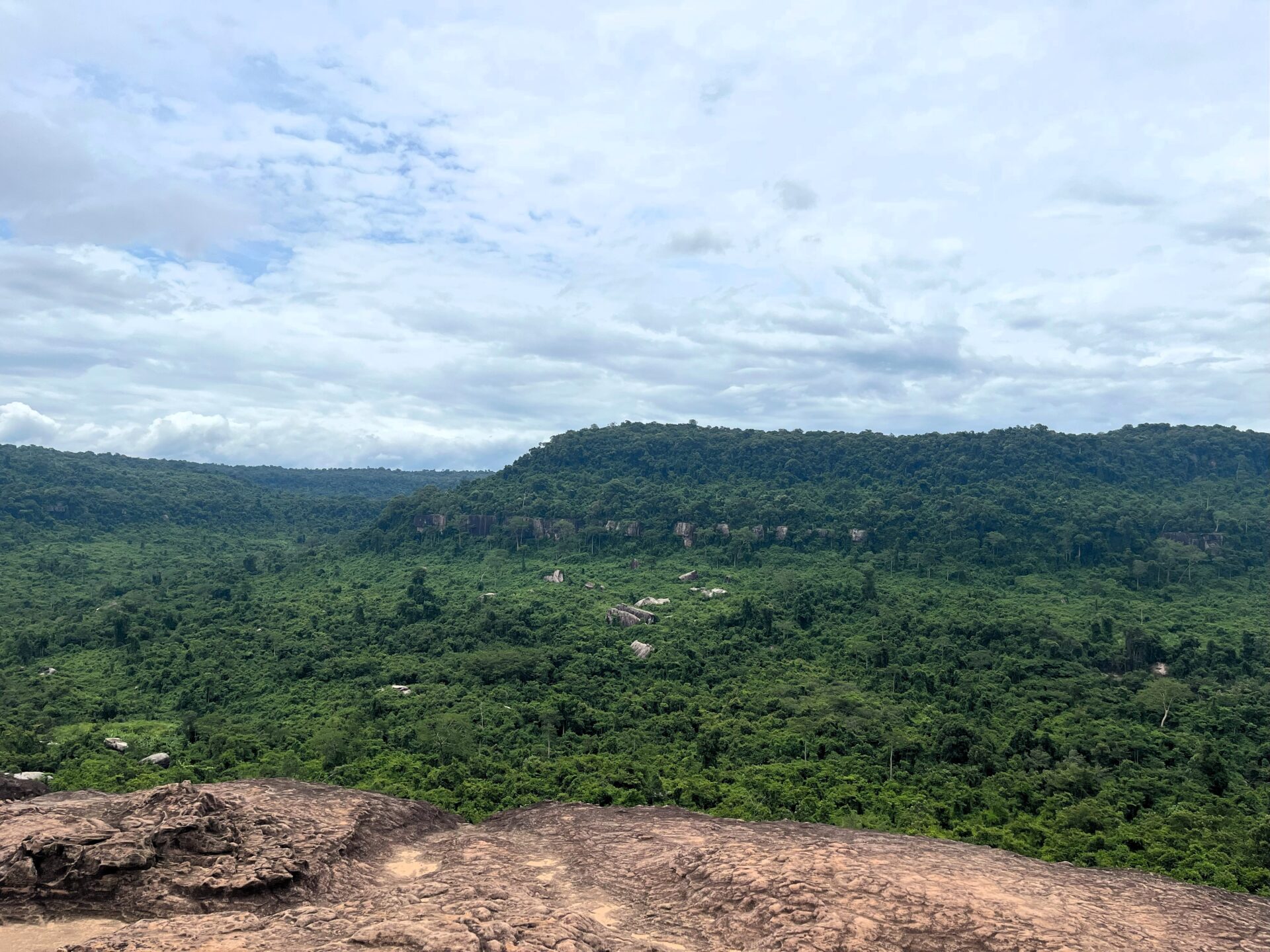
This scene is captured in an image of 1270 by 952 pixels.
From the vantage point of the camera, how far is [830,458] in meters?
112

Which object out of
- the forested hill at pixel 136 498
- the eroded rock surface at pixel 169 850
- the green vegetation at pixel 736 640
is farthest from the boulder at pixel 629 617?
the forested hill at pixel 136 498

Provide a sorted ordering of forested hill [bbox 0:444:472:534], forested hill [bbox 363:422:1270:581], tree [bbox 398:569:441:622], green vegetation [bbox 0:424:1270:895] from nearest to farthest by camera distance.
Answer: green vegetation [bbox 0:424:1270:895] → tree [bbox 398:569:441:622] → forested hill [bbox 363:422:1270:581] → forested hill [bbox 0:444:472:534]

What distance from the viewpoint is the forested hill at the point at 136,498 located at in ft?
336

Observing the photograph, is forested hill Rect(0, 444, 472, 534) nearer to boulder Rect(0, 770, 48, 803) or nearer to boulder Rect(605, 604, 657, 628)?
boulder Rect(605, 604, 657, 628)

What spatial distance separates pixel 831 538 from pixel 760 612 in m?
30.2

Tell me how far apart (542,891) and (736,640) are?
40.4 meters

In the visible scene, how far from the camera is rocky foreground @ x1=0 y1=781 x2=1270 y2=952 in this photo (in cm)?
1254

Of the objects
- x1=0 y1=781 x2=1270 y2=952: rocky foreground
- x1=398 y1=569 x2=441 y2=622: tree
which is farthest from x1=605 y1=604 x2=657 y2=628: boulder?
x1=0 y1=781 x2=1270 y2=952: rocky foreground

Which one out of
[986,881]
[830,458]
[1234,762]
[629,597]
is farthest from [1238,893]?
[830,458]

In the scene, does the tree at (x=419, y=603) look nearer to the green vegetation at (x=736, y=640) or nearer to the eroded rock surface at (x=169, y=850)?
the green vegetation at (x=736, y=640)

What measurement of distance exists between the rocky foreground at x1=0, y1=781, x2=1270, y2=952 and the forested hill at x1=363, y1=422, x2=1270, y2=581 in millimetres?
65280

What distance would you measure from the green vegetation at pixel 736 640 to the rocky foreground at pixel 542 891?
6.87 meters

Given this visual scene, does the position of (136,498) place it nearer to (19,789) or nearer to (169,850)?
(19,789)

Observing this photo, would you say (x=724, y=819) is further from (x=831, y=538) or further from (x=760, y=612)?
(x=831, y=538)
